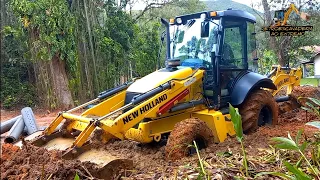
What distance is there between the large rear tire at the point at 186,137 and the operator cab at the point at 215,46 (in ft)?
2.49

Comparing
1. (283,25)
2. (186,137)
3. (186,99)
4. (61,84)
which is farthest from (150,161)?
(61,84)

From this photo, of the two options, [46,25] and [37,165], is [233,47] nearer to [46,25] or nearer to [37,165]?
[37,165]

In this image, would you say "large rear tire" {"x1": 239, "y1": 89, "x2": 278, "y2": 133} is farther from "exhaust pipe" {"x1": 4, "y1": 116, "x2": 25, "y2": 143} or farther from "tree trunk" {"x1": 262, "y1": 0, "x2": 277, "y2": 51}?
"tree trunk" {"x1": 262, "y1": 0, "x2": 277, "y2": 51}

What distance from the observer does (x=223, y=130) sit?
17.9ft

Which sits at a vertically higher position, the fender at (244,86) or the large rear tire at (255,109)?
the fender at (244,86)

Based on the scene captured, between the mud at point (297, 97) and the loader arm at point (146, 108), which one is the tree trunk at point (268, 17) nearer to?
the mud at point (297, 97)

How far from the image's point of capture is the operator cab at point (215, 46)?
217 inches

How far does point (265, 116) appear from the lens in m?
6.56

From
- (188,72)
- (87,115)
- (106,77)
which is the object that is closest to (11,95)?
(106,77)

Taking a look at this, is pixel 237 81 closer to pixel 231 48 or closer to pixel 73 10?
pixel 231 48

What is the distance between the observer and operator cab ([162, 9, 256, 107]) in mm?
5500

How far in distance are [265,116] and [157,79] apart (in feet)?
7.63

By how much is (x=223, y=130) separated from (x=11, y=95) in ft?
25.7

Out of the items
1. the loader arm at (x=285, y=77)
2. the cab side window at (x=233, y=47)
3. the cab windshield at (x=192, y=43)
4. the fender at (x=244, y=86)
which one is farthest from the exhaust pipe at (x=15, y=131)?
the loader arm at (x=285, y=77)
